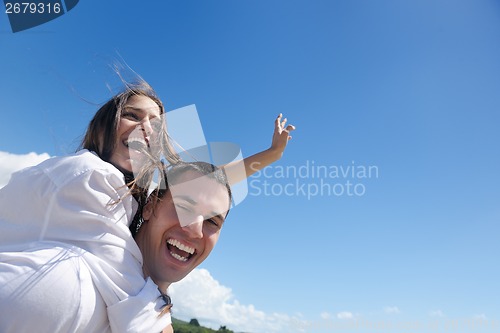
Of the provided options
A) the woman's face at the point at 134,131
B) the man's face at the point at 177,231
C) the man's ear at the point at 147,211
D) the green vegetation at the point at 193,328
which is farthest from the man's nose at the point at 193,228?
the green vegetation at the point at 193,328

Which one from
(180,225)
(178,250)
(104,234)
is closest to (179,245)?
(178,250)

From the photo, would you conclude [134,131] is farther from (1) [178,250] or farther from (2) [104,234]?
(2) [104,234]

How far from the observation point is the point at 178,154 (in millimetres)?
5660

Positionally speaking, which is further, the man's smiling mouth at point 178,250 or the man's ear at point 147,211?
the man's ear at point 147,211

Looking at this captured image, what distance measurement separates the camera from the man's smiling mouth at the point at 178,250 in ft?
13.6

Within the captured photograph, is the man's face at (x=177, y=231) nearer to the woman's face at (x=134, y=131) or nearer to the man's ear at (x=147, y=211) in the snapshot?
the man's ear at (x=147, y=211)

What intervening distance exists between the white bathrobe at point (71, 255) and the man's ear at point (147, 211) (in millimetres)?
382

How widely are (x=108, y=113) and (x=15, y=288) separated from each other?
2853 millimetres

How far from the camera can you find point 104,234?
3.42 metres

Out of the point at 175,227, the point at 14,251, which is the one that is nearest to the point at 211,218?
the point at 175,227

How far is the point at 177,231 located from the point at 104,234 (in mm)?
837

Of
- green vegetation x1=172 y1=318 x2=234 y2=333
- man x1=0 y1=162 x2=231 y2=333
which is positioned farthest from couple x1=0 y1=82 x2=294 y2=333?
green vegetation x1=172 y1=318 x2=234 y2=333

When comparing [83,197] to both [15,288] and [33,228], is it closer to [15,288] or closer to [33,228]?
[33,228]

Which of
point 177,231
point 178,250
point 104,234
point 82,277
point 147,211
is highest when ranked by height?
point 147,211
